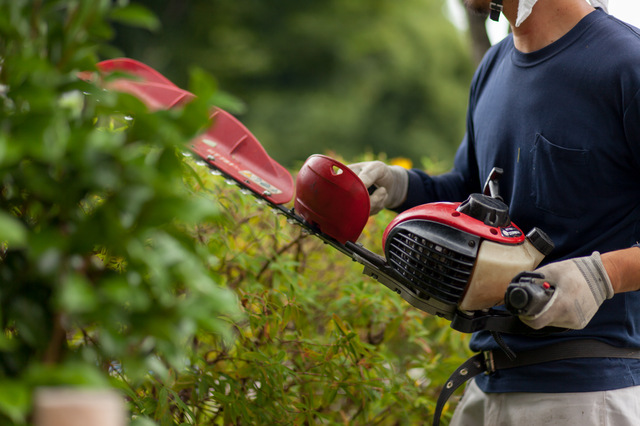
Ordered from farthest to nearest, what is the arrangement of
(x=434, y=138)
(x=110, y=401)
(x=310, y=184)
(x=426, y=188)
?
(x=434, y=138), (x=426, y=188), (x=310, y=184), (x=110, y=401)

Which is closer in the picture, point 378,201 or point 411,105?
point 378,201

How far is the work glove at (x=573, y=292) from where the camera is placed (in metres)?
1.00

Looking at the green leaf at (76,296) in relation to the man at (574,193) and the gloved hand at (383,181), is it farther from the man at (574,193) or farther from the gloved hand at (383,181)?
the gloved hand at (383,181)

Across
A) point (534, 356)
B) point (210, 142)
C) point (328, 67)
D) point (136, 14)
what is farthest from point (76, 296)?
point (328, 67)

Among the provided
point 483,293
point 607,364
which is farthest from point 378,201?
point 607,364

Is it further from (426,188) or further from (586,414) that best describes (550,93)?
(586,414)

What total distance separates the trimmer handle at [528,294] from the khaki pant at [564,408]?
11.6 inches

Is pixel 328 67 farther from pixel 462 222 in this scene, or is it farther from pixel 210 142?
pixel 462 222

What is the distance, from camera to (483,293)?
1.06m

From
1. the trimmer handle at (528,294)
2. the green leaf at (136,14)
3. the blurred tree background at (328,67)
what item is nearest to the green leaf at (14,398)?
the green leaf at (136,14)

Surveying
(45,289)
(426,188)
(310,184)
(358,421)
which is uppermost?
(45,289)

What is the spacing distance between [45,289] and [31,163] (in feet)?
0.42

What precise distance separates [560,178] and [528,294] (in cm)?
37

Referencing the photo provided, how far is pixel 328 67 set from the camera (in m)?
11.7
